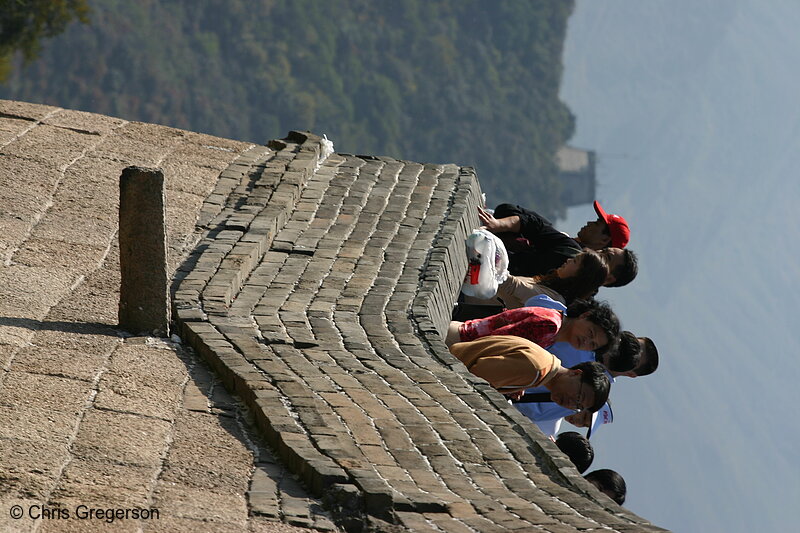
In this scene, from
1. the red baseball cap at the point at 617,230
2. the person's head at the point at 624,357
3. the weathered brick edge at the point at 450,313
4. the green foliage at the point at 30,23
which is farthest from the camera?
the green foliage at the point at 30,23

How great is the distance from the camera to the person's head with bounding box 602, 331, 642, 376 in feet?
23.4

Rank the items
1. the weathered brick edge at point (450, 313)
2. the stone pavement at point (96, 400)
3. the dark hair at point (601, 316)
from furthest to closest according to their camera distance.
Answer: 1. the dark hair at point (601, 316)
2. the weathered brick edge at point (450, 313)
3. the stone pavement at point (96, 400)

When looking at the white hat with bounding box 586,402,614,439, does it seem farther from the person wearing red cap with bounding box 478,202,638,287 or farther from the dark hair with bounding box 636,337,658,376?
the person wearing red cap with bounding box 478,202,638,287

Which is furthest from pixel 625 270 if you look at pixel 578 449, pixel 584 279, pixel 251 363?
pixel 251 363

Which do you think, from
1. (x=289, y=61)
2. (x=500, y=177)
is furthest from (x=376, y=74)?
(x=500, y=177)

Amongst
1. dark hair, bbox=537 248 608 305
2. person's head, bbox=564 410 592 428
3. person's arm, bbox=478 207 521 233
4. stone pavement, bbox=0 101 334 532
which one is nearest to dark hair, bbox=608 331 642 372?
person's head, bbox=564 410 592 428

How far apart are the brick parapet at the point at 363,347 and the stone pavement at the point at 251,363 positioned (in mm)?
16

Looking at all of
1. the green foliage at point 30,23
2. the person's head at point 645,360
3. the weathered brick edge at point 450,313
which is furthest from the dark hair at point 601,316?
the green foliage at point 30,23

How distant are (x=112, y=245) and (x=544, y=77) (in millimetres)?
113681

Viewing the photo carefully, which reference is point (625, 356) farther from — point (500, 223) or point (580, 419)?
point (500, 223)

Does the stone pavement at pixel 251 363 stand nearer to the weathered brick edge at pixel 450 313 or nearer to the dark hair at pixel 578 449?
the weathered brick edge at pixel 450 313

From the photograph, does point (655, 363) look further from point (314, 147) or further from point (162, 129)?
point (162, 129)

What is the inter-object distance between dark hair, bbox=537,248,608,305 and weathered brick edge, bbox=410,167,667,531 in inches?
30.8

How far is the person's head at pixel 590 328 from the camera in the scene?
6773 millimetres
